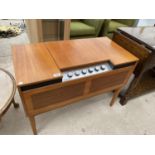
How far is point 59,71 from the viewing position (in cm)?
84

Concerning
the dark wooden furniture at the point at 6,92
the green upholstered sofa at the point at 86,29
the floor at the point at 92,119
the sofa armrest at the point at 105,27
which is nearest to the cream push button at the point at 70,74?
the dark wooden furniture at the point at 6,92

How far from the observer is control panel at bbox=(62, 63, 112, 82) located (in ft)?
2.90

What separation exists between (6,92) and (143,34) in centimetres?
139

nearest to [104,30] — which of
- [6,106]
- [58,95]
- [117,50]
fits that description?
[117,50]

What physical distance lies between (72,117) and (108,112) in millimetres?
421

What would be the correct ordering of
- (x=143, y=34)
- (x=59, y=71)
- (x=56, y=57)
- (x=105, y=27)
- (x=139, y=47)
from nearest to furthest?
(x=59, y=71)
(x=56, y=57)
(x=139, y=47)
(x=143, y=34)
(x=105, y=27)

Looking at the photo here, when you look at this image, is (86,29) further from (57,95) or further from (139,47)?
(57,95)

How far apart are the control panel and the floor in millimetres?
645

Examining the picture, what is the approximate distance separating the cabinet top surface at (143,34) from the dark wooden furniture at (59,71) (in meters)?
0.22

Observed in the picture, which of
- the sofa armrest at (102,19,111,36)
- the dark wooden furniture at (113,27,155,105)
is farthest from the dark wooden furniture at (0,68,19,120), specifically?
the sofa armrest at (102,19,111,36)

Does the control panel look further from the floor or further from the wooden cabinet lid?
the floor

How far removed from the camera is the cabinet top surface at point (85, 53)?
0.95 m

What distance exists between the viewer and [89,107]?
149 cm

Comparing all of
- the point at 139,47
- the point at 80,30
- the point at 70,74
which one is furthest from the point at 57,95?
the point at 80,30
